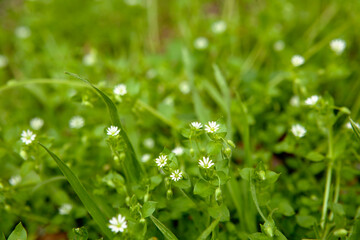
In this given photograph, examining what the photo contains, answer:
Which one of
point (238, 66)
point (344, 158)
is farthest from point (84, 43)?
point (344, 158)

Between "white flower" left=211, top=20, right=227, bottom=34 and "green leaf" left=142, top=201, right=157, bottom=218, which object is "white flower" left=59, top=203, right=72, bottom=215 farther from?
"white flower" left=211, top=20, right=227, bottom=34

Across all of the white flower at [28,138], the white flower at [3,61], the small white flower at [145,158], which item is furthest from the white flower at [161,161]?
the white flower at [3,61]

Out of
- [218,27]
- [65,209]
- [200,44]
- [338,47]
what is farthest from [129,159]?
[338,47]

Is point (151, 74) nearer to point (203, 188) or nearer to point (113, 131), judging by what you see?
point (113, 131)

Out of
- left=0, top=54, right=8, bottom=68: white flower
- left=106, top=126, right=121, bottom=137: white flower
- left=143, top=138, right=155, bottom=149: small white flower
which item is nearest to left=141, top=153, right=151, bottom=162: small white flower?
left=143, top=138, right=155, bottom=149: small white flower

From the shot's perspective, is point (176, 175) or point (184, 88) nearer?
point (176, 175)

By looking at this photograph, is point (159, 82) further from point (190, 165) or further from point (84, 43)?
point (84, 43)
